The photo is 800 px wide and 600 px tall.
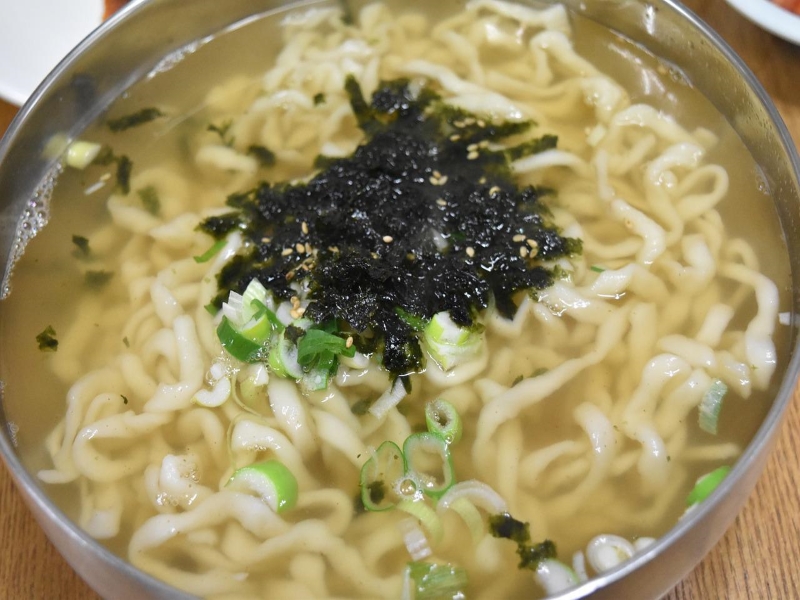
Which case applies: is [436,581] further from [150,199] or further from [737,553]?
[150,199]

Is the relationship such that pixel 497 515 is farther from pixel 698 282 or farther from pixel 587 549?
pixel 698 282

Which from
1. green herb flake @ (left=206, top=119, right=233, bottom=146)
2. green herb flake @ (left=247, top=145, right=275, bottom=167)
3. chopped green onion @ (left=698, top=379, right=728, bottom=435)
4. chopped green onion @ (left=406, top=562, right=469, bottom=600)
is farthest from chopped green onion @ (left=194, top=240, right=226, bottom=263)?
chopped green onion @ (left=698, top=379, right=728, bottom=435)

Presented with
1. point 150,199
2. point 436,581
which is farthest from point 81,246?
point 436,581

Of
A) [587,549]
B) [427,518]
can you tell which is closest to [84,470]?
[427,518]

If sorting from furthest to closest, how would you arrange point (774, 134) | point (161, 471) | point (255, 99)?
point (255, 99) < point (774, 134) < point (161, 471)

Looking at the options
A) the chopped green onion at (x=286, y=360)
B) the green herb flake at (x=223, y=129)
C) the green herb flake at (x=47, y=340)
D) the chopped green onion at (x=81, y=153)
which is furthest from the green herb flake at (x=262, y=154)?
the green herb flake at (x=47, y=340)
